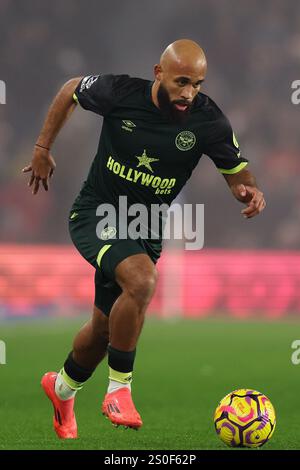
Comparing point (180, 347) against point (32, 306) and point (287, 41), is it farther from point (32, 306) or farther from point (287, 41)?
point (287, 41)

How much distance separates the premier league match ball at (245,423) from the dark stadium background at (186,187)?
778 cm

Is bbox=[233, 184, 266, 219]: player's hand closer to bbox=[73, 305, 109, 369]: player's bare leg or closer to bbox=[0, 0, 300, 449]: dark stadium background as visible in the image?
bbox=[73, 305, 109, 369]: player's bare leg

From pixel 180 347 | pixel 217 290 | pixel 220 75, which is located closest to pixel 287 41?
pixel 220 75

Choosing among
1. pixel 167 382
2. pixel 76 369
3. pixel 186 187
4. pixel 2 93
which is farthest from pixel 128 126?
pixel 186 187

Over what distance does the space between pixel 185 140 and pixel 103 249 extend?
84 centimetres

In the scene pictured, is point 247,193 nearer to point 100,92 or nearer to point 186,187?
point 100,92

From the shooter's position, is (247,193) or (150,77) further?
(150,77)

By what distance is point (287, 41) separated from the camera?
26828 mm

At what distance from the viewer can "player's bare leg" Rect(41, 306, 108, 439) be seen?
582cm

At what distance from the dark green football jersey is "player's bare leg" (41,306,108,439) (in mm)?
721

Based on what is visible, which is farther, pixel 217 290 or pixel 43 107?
pixel 43 107

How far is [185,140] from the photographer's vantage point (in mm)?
5805

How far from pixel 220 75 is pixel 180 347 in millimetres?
13658

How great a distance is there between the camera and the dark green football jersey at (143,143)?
5758 mm
